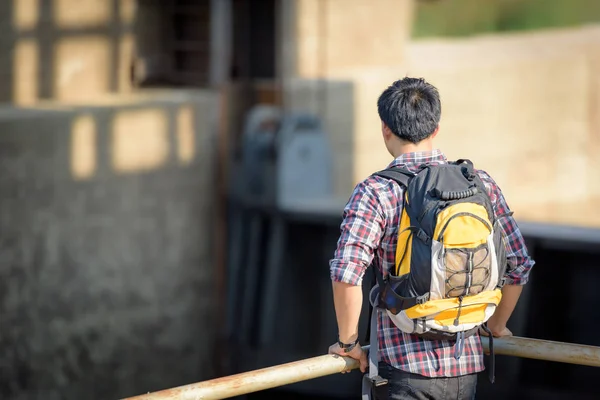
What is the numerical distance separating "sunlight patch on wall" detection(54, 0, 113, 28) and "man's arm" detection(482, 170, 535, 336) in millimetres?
6712

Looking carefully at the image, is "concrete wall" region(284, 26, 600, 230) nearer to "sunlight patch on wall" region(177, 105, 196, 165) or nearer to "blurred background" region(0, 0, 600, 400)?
"blurred background" region(0, 0, 600, 400)

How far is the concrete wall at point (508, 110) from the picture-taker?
396 inches

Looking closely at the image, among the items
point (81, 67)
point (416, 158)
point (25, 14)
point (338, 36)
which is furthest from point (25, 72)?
point (416, 158)

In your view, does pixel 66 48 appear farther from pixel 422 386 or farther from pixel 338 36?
pixel 422 386

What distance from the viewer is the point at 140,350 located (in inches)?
351

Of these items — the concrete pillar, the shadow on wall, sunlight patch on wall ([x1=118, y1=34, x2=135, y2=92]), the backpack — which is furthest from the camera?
the concrete pillar

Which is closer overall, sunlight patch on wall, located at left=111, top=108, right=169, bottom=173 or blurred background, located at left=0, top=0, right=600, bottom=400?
blurred background, located at left=0, top=0, right=600, bottom=400

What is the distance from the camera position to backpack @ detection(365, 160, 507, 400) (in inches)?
98.2

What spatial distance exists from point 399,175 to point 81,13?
701cm

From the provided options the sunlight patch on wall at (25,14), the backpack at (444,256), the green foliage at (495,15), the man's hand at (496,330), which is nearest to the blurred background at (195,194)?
the sunlight patch on wall at (25,14)

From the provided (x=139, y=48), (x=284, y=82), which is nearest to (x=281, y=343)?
(x=284, y=82)

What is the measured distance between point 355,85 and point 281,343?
2.78m

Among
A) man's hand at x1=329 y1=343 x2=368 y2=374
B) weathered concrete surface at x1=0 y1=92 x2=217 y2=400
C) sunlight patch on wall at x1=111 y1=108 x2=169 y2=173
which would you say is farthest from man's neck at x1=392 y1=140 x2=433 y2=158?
sunlight patch on wall at x1=111 y1=108 x2=169 y2=173

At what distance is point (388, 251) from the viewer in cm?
264
